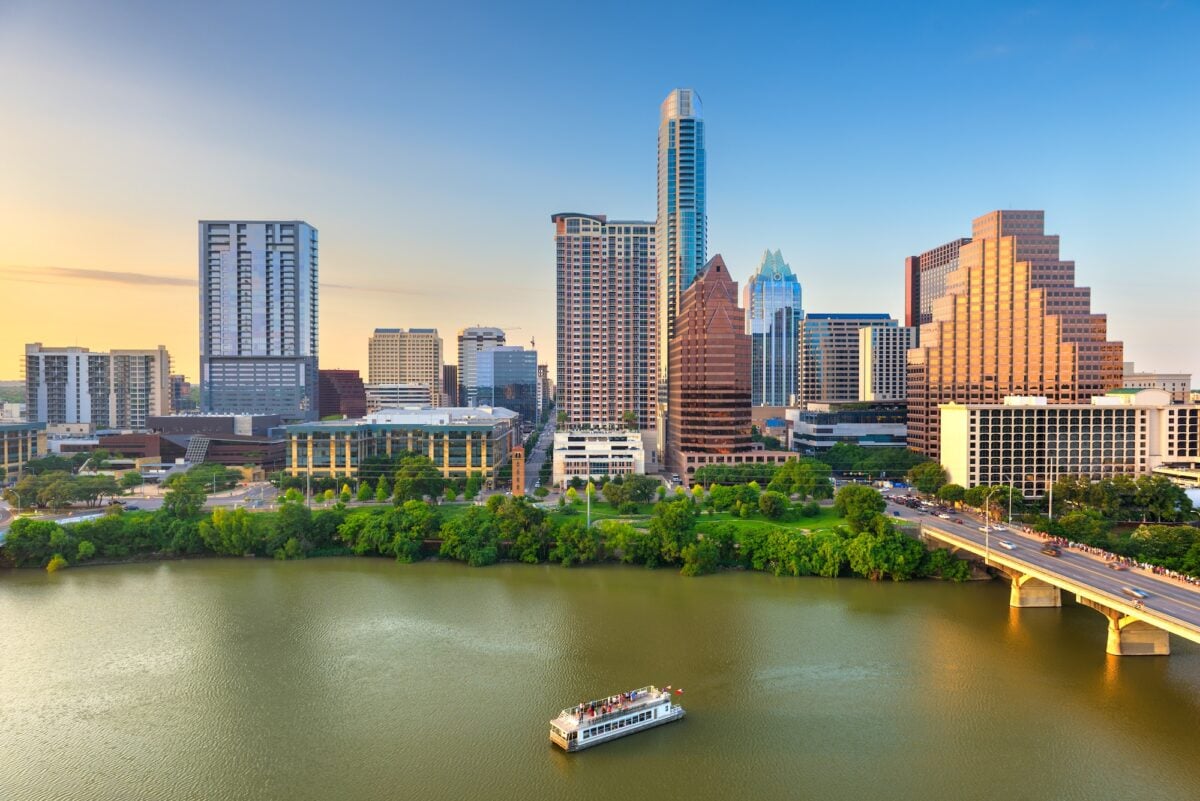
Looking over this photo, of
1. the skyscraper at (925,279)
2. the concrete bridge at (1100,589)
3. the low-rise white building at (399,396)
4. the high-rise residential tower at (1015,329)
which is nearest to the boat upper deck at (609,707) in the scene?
the concrete bridge at (1100,589)

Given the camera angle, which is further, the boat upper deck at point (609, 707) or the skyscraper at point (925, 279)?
the skyscraper at point (925, 279)

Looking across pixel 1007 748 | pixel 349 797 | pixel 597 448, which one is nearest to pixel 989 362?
pixel 597 448

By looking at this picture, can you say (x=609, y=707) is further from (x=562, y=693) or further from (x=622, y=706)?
(x=562, y=693)

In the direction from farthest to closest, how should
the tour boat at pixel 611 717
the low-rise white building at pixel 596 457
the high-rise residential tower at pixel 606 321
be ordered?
the high-rise residential tower at pixel 606 321 → the low-rise white building at pixel 596 457 → the tour boat at pixel 611 717

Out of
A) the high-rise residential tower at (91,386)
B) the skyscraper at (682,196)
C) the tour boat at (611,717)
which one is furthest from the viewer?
the high-rise residential tower at (91,386)

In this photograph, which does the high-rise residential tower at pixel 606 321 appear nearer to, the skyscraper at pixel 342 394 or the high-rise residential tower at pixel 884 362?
the skyscraper at pixel 342 394

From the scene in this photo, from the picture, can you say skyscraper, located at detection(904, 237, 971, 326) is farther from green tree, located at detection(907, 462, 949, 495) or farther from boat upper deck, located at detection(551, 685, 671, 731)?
boat upper deck, located at detection(551, 685, 671, 731)
